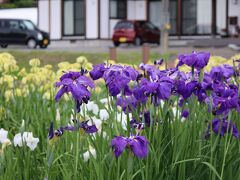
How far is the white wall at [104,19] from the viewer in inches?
1591

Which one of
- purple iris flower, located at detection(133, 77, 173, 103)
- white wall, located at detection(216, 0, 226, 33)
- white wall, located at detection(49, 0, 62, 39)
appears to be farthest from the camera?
white wall, located at detection(49, 0, 62, 39)

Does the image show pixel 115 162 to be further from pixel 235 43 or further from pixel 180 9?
pixel 180 9

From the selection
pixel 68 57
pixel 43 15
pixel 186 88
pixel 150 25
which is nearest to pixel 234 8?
pixel 150 25

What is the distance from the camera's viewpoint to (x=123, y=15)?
41781 mm

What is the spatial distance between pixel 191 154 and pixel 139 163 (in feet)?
1.46

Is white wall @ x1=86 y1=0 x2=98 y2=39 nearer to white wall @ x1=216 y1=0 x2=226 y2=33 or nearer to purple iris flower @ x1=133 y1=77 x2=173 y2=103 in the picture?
white wall @ x1=216 y1=0 x2=226 y2=33

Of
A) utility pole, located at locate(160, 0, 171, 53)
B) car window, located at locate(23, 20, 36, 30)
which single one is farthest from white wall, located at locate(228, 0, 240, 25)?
utility pole, located at locate(160, 0, 171, 53)

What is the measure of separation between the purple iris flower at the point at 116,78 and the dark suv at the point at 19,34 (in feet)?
109

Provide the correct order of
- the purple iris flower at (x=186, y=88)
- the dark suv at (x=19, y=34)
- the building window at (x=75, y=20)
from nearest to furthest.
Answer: the purple iris flower at (x=186, y=88) < the dark suv at (x=19, y=34) < the building window at (x=75, y=20)

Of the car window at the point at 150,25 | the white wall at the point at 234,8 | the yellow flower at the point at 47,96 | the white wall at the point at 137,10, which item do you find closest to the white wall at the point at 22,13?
the white wall at the point at 137,10

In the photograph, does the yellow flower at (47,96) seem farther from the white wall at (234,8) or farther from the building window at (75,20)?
the building window at (75,20)

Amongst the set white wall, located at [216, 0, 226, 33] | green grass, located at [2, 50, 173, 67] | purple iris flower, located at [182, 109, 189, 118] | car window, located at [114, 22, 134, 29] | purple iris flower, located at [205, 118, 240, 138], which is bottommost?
green grass, located at [2, 50, 173, 67]

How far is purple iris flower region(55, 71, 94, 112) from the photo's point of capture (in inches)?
115

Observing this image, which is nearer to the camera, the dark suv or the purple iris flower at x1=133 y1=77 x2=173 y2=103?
the purple iris flower at x1=133 y1=77 x2=173 y2=103
